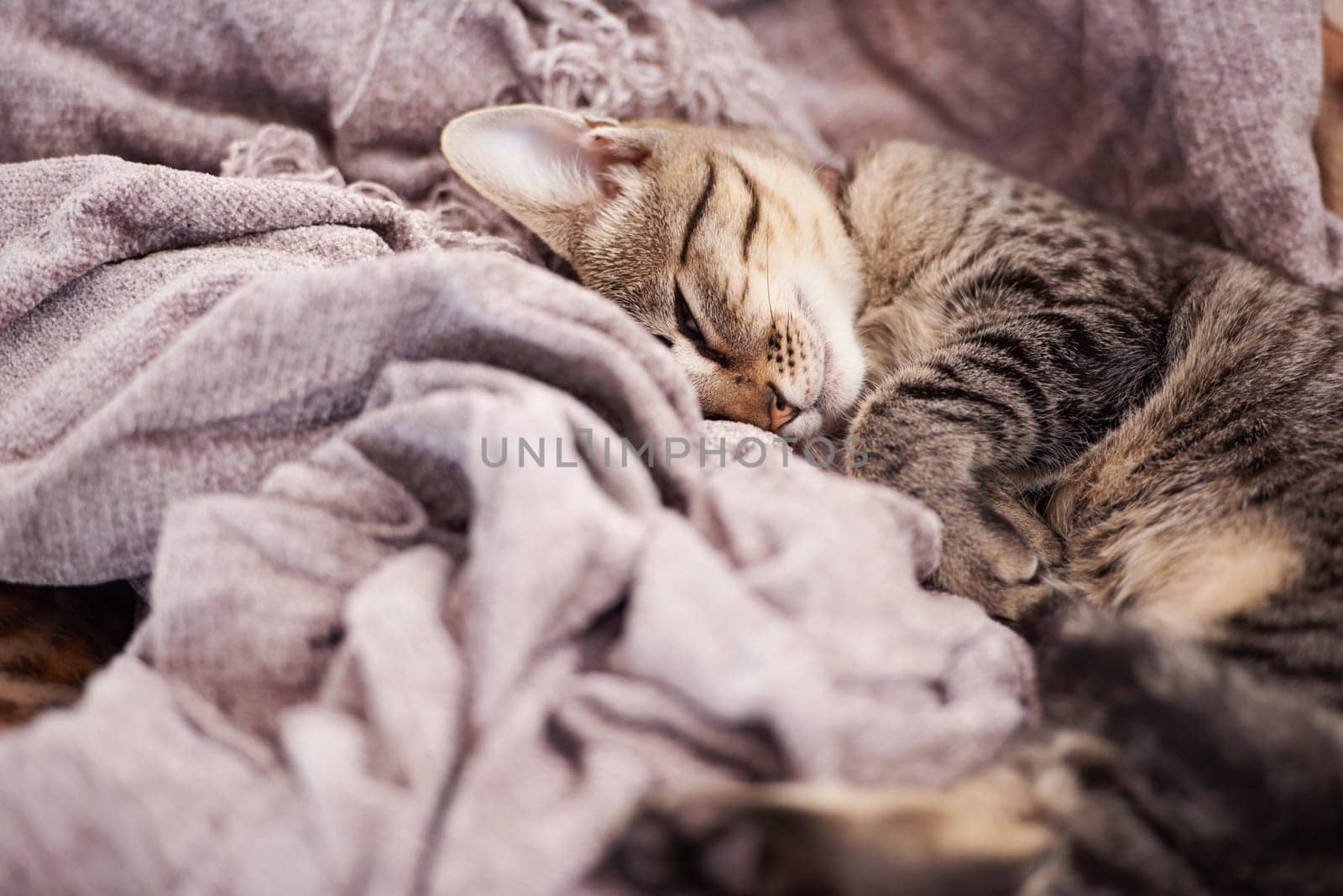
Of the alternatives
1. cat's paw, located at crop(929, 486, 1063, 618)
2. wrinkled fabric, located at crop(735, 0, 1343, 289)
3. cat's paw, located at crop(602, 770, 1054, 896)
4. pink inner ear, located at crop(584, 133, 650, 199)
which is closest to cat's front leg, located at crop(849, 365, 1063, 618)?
cat's paw, located at crop(929, 486, 1063, 618)

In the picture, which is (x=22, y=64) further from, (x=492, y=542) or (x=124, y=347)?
(x=492, y=542)

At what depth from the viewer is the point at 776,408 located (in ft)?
4.10

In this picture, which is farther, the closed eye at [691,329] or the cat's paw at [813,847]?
the closed eye at [691,329]

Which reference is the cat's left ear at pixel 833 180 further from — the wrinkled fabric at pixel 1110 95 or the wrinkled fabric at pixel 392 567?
the wrinkled fabric at pixel 392 567

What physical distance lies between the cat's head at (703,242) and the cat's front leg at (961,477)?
140 millimetres

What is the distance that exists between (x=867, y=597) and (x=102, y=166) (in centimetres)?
116

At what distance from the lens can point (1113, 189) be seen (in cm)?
166

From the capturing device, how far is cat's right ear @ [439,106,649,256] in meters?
1.33

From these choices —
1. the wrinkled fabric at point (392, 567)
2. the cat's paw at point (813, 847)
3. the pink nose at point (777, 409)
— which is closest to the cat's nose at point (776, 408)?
the pink nose at point (777, 409)

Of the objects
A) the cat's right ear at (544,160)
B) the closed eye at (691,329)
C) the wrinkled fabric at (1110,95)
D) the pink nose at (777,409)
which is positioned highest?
the wrinkled fabric at (1110,95)

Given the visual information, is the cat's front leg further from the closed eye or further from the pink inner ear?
the pink inner ear

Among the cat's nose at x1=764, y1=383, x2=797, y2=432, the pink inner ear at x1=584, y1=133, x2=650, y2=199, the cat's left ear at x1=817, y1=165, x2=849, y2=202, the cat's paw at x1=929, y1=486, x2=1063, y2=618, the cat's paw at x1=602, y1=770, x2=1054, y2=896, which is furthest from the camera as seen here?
the cat's left ear at x1=817, y1=165, x2=849, y2=202

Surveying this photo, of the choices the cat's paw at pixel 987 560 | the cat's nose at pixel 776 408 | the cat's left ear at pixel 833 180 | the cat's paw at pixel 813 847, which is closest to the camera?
the cat's paw at pixel 813 847

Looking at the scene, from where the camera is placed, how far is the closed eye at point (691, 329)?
129 cm
